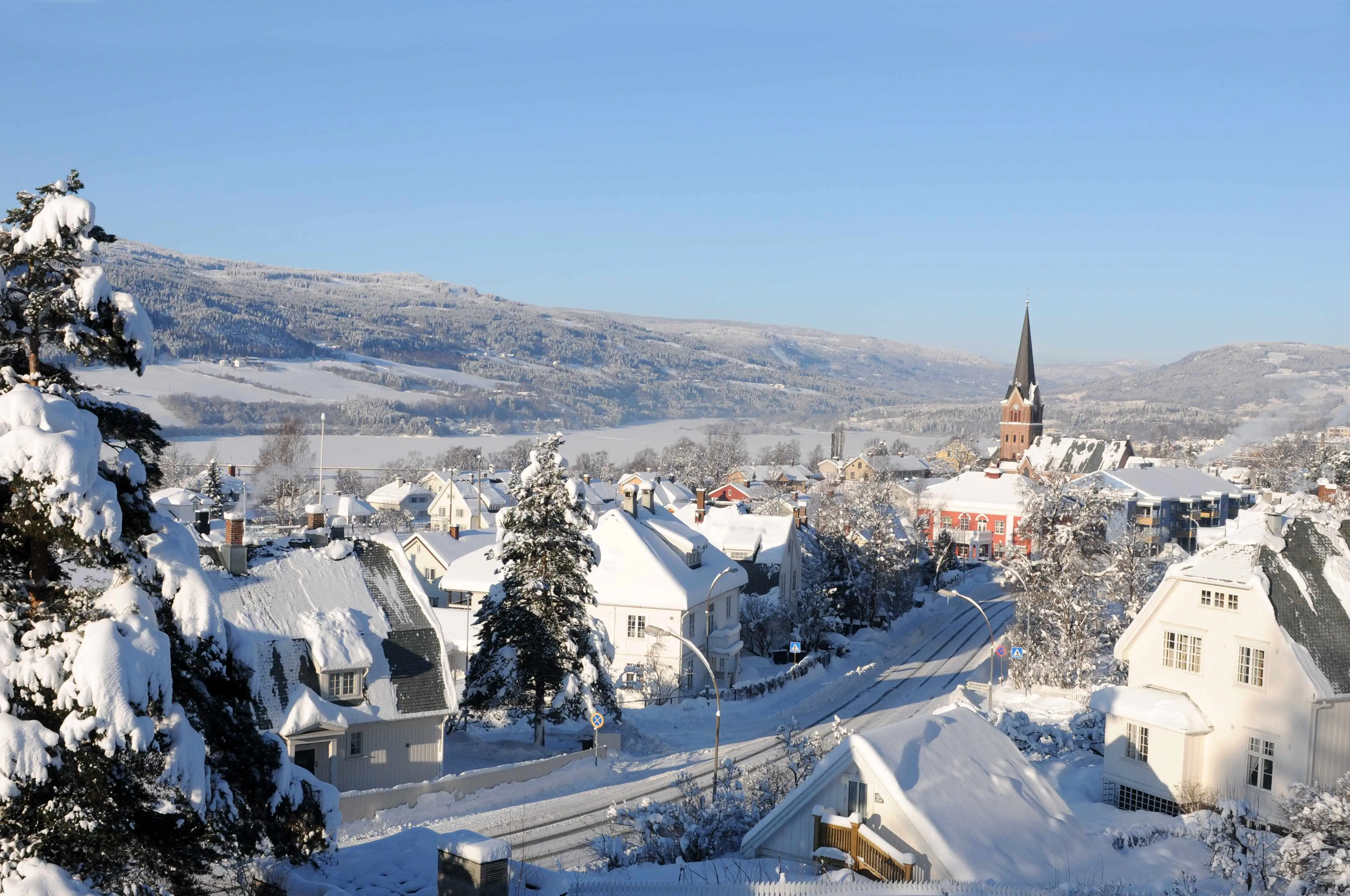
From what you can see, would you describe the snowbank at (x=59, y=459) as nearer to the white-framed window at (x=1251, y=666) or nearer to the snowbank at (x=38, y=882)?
the snowbank at (x=38, y=882)

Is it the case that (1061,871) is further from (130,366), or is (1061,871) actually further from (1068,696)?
(1068,696)

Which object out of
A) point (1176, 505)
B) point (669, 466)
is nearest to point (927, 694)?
point (1176, 505)

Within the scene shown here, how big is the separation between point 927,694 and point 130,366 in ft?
143

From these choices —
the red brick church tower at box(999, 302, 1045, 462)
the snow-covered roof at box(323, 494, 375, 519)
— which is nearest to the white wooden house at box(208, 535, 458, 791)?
the snow-covered roof at box(323, 494, 375, 519)

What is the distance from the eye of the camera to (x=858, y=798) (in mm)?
18719

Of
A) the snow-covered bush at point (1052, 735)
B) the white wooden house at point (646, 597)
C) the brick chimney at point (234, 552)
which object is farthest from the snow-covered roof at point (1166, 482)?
the brick chimney at point (234, 552)

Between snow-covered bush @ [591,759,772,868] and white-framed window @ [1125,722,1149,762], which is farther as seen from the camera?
white-framed window @ [1125,722,1149,762]

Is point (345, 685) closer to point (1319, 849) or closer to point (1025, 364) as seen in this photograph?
point (1319, 849)

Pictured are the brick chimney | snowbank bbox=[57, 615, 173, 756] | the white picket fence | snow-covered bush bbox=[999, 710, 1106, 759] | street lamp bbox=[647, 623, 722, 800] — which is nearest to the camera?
snowbank bbox=[57, 615, 173, 756]

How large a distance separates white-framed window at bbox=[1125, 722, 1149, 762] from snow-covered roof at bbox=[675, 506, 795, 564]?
31.2m

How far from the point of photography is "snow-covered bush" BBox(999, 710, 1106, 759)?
36.7m

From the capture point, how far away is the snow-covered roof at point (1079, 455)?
481 ft

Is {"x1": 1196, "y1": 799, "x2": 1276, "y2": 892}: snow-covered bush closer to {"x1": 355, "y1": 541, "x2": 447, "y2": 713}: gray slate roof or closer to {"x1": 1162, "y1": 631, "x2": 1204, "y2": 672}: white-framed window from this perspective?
{"x1": 1162, "y1": 631, "x2": 1204, "y2": 672}: white-framed window

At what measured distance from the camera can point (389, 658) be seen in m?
31.8
